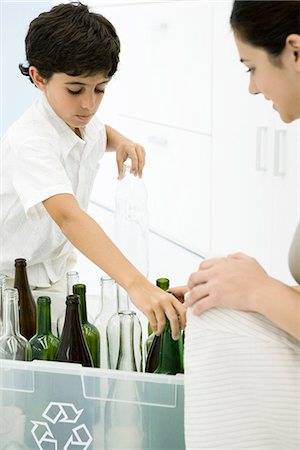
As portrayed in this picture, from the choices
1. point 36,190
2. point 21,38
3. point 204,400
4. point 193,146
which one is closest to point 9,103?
point 21,38

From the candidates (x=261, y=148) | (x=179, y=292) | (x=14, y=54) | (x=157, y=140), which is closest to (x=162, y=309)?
(x=179, y=292)

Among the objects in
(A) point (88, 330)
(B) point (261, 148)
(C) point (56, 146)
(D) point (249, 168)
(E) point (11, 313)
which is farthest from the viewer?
(D) point (249, 168)

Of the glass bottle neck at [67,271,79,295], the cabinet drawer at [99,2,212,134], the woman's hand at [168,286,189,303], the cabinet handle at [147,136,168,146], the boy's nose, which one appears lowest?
the woman's hand at [168,286,189,303]

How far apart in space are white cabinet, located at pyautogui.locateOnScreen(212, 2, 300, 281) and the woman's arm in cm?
188

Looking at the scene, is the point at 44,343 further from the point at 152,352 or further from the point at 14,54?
the point at 14,54

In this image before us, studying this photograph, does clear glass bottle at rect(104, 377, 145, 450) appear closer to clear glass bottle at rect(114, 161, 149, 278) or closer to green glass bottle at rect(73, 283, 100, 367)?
green glass bottle at rect(73, 283, 100, 367)

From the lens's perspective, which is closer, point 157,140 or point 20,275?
point 20,275

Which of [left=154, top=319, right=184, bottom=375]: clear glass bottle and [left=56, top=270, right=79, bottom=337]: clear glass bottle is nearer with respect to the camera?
[left=154, top=319, right=184, bottom=375]: clear glass bottle

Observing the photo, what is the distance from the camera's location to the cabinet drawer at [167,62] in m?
3.52

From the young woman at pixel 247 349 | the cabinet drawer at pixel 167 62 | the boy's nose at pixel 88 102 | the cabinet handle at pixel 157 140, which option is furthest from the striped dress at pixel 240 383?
the cabinet handle at pixel 157 140

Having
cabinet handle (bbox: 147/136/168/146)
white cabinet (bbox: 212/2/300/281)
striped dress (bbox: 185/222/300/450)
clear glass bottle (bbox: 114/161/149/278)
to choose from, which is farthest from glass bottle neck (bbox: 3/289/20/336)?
cabinet handle (bbox: 147/136/168/146)

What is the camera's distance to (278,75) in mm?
1282

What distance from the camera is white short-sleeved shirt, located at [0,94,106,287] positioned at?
169cm

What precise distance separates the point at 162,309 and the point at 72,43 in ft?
2.50
